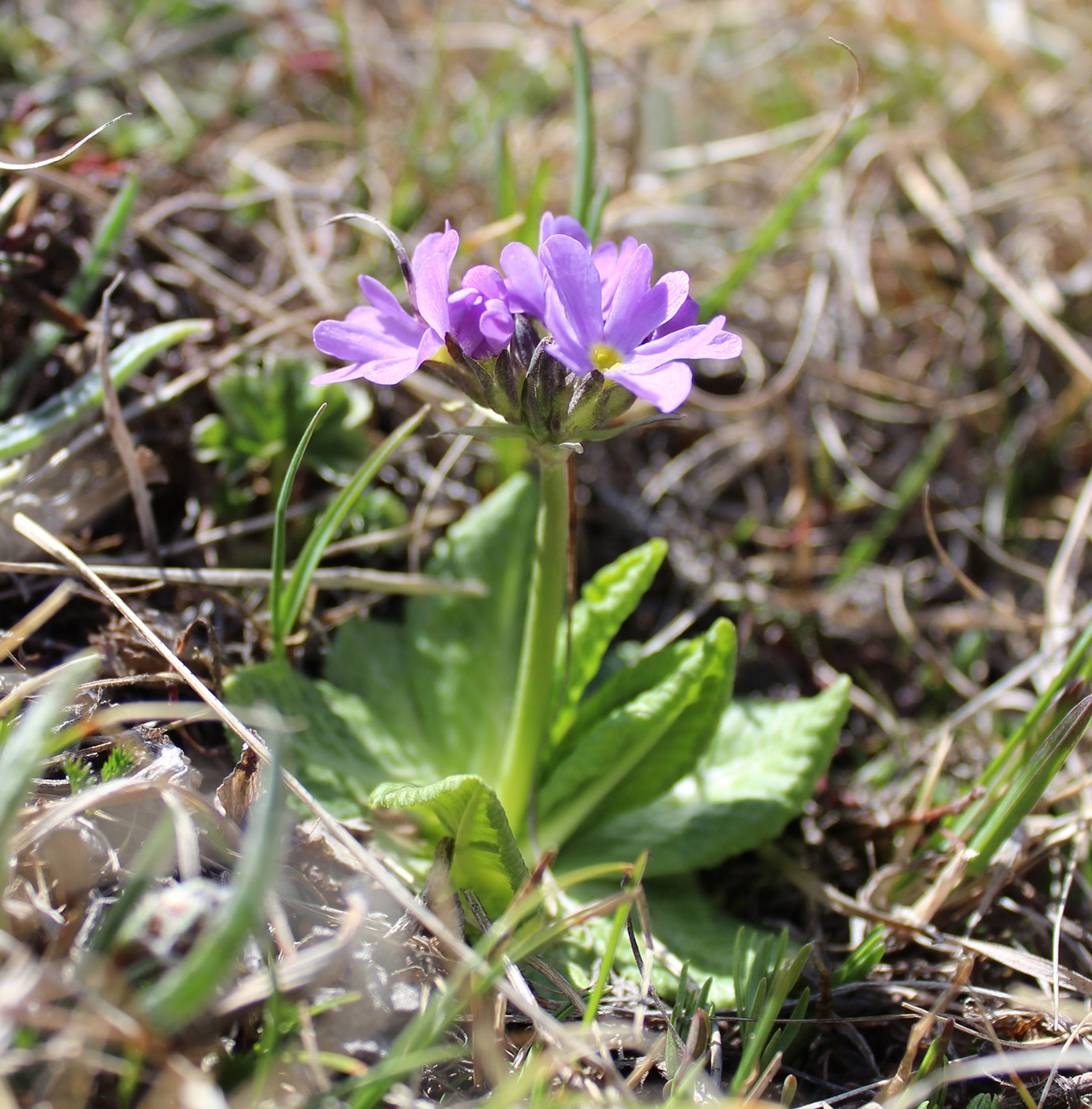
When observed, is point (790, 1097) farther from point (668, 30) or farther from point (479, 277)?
point (668, 30)

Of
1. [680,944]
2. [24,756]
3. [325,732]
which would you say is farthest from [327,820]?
[680,944]

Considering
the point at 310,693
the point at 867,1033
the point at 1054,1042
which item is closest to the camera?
the point at 1054,1042

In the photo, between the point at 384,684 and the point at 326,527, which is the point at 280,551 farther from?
the point at 384,684

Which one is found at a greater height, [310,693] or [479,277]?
[479,277]

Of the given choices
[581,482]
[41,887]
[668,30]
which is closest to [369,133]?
[668,30]

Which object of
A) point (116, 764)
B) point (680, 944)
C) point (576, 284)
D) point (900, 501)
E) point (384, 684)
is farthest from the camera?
point (900, 501)

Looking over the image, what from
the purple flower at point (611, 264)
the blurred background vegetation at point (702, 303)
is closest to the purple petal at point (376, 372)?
the purple flower at point (611, 264)

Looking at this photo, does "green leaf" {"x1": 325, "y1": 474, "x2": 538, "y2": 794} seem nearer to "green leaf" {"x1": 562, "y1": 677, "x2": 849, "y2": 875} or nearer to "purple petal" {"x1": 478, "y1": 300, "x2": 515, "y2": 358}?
"green leaf" {"x1": 562, "y1": 677, "x2": 849, "y2": 875}
